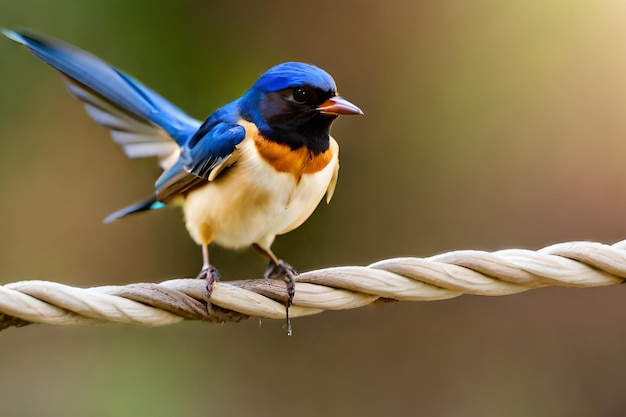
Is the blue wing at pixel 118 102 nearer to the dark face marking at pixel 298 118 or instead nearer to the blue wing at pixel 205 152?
the blue wing at pixel 205 152

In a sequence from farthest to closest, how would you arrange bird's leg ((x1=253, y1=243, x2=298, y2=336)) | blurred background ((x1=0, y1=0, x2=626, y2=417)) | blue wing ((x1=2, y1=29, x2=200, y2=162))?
1. blurred background ((x1=0, y1=0, x2=626, y2=417))
2. blue wing ((x1=2, y1=29, x2=200, y2=162))
3. bird's leg ((x1=253, y1=243, x2=298, y2=336))

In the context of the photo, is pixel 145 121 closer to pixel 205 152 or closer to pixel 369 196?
pixel 205 152

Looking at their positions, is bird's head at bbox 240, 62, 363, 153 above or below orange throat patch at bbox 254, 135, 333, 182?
above

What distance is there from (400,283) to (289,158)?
0.52 metres

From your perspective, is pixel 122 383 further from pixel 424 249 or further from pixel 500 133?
pixel 500 133

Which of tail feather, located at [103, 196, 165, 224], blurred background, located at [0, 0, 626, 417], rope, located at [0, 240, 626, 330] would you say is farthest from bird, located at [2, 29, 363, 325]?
blurred background, located at [0, 0, 626, 417]

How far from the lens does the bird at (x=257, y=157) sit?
1.73 metres

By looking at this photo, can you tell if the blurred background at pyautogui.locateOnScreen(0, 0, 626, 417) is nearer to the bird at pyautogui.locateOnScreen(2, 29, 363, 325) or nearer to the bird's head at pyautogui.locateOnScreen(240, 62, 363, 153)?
the bird at pyautogui.locateOnScreen(2, 29, 363, 325)

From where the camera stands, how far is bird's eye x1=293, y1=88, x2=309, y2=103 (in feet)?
5.66

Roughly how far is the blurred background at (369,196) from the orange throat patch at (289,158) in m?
1.70

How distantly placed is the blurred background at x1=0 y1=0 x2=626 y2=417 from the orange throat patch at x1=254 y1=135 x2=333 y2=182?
1.70 meters

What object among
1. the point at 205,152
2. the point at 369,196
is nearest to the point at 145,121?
the point at 205,152

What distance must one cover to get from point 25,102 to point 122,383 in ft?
4.10

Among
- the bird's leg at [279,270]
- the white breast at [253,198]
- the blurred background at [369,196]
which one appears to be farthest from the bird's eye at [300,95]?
the blurred background at [369,196]
